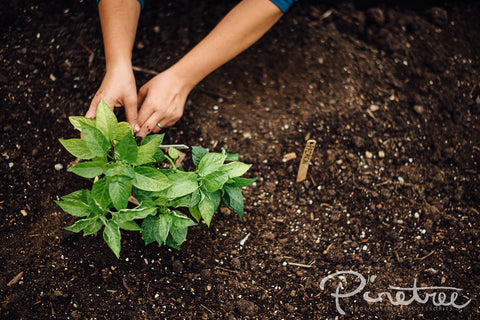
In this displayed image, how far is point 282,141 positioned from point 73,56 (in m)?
1.15

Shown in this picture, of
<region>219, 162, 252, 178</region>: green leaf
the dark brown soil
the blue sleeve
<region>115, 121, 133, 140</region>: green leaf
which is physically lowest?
the dark brown soil

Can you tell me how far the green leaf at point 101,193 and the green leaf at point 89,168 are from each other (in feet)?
0.10

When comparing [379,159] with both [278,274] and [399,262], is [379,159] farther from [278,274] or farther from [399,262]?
[278,274]

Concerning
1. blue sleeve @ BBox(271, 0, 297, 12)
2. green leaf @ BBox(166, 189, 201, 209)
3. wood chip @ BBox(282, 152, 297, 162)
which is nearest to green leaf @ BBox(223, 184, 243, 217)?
green leaf @ BBox(166, 189, 201, 209)

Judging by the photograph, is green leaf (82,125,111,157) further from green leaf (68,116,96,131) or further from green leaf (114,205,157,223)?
green leaf (114,205,157,223)

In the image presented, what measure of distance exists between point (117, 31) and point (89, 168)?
652mm

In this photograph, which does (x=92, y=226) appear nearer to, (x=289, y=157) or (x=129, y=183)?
(x=129, y=183)

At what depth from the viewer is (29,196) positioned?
4.95 feet

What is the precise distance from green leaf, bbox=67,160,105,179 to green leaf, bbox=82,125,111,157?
37 millimetres

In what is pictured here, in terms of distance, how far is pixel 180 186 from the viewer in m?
1.05

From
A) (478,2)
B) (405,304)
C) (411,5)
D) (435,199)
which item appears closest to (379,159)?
(435,199)

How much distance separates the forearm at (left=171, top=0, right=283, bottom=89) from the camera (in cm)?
141

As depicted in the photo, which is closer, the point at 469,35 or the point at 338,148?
the point at 338,148

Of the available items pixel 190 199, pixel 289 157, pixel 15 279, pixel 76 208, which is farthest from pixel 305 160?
pixel 15 279
